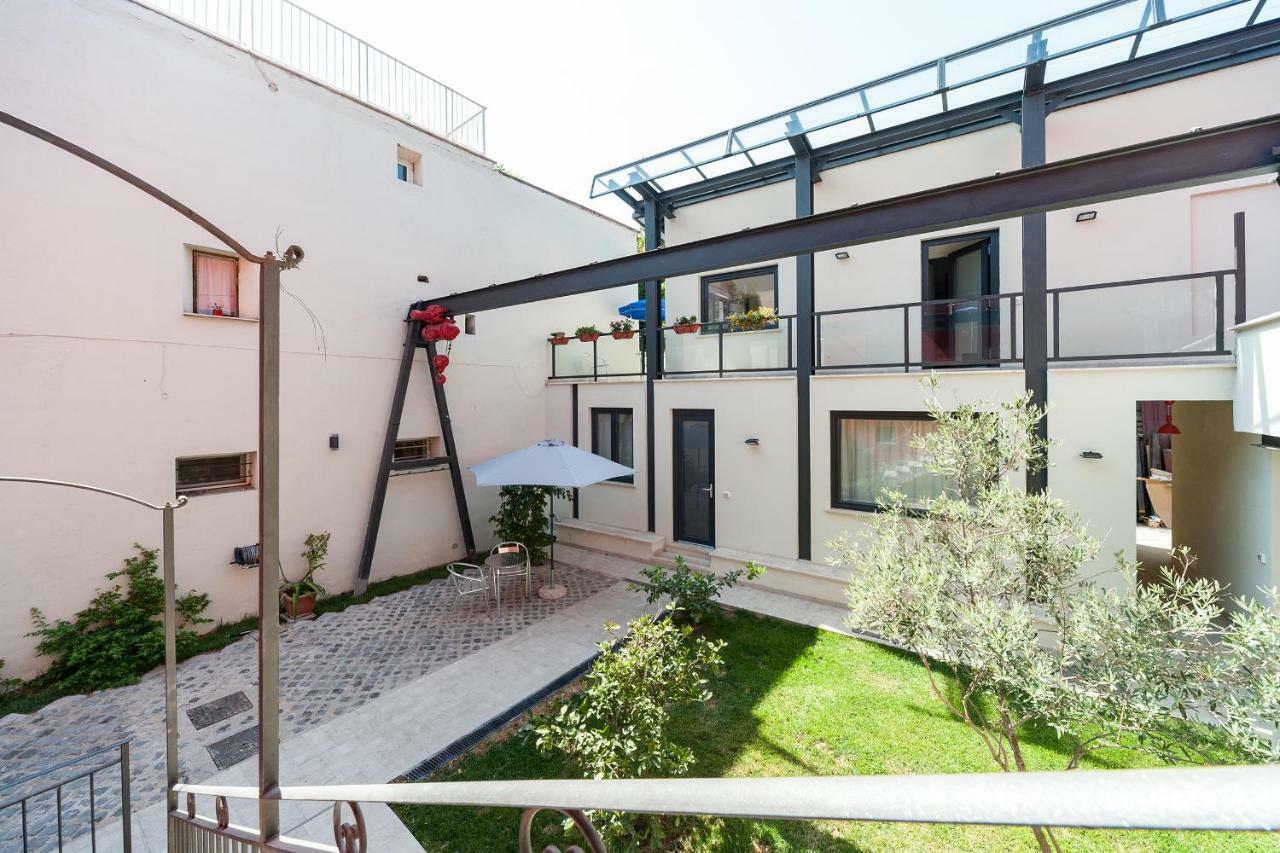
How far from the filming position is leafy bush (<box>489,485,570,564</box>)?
9305 millimetres

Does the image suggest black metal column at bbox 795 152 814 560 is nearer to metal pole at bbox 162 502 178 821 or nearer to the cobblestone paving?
the cobblestone paving

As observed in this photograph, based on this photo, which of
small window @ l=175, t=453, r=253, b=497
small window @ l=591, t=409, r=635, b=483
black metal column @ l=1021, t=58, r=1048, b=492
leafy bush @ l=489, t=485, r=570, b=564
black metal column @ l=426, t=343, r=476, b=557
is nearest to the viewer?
black metal column @ l=1021, t=58, r=1048, b=492

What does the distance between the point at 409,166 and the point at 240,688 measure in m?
8.84

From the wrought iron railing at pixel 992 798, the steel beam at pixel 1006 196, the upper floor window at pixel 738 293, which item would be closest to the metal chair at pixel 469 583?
the steel beam at pixel 1006 196

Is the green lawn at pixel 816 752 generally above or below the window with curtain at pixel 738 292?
below

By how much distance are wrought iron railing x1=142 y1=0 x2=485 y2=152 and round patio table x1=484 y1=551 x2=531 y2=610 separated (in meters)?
8.06

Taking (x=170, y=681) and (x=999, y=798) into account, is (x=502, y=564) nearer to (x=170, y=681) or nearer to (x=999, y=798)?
(x=170, y=681)

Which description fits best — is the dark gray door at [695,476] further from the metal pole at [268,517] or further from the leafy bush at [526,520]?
the metal pole at [268,517]

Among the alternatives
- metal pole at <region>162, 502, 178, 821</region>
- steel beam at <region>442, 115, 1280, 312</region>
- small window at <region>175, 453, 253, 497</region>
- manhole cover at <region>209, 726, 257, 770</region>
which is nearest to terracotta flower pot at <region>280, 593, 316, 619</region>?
small window at <region>175, 453, 253, 497</region>

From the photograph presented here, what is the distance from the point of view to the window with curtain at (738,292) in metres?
10.5

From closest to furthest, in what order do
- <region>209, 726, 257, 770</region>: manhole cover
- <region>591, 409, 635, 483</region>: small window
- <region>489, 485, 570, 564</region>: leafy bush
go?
1. <region>209, 726, 257, 770</region>: manhole cover
2. <region>489, 485, 570, 564</region>: leafy bush
3. <region>591, 409, 635, 483</region>: small window

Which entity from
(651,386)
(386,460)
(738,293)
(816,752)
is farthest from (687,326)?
(816,752)

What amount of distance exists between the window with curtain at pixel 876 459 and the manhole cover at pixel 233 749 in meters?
7.82

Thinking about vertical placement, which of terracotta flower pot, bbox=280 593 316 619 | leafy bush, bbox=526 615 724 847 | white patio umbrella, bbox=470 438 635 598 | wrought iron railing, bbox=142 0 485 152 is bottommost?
terracotta flower pot, bbox=280 593 316 619
